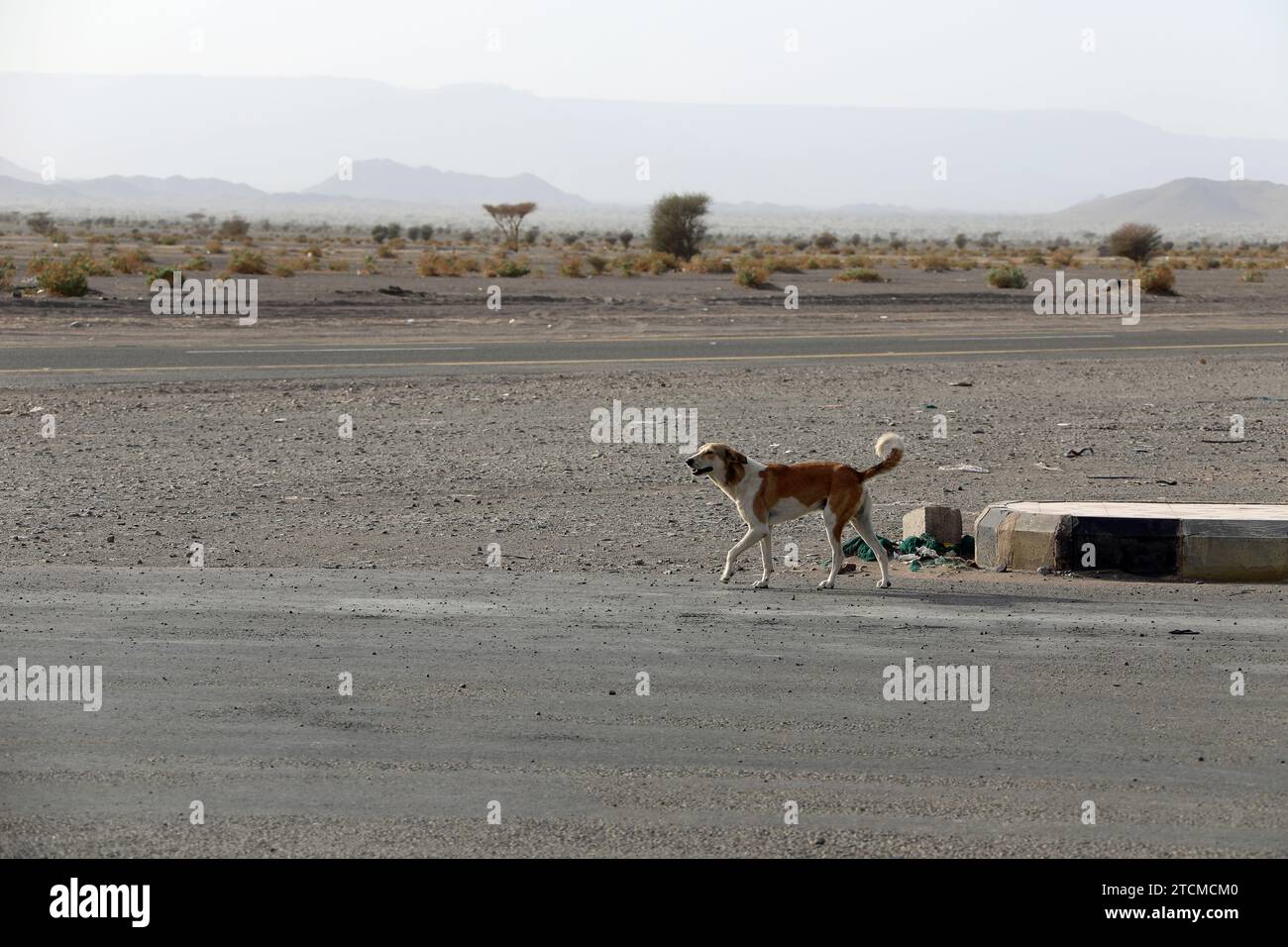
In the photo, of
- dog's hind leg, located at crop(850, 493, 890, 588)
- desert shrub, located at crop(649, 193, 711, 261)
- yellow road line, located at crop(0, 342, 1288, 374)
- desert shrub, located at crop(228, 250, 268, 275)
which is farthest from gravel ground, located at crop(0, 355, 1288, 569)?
desert shrub, located at crop(649, 193, 711, 261)

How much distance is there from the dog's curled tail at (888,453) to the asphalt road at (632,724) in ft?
3.34

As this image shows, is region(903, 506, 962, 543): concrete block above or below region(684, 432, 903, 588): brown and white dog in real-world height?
below

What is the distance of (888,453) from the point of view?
12.1 metres

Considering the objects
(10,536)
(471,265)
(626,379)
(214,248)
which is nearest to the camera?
(10,536)

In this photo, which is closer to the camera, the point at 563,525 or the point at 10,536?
the point at 10,536

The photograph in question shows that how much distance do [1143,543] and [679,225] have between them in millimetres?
61738

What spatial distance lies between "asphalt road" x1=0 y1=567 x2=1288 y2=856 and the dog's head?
0.95 metres

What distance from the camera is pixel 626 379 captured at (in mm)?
26391

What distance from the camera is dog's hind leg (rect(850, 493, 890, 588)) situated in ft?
38.5

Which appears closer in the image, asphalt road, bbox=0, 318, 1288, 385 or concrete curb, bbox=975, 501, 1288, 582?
concrete curb, bbox=975, 501, 1288, 582

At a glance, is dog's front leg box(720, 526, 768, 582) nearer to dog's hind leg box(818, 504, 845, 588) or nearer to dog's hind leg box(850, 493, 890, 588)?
dog's hind leg box(818, 504, 845, 588)
